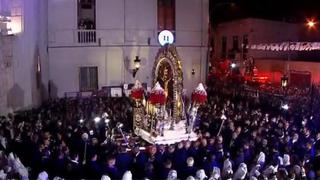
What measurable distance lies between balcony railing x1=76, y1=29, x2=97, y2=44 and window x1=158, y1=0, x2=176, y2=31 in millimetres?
4098

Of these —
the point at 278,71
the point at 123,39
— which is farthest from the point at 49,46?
the point at 278,71

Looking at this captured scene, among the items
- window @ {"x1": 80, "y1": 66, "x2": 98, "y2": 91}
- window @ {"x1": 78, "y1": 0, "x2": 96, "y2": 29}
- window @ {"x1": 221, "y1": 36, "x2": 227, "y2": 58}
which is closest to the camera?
window @ {"x1": 78, "y1": 0, "x2": 96, "y2": 29}

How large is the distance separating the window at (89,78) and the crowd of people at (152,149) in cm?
597

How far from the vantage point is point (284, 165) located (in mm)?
12555

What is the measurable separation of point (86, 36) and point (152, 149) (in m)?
13.4

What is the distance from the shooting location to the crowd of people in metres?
11.4

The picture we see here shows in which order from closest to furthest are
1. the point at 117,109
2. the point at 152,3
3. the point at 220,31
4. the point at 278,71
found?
the point at 117,109
the point at 152,3
the point at 278,71
the point at 220,31

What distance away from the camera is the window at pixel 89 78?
24.5 metres

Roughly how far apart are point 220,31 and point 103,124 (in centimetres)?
2873

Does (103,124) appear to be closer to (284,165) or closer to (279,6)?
(284,165)

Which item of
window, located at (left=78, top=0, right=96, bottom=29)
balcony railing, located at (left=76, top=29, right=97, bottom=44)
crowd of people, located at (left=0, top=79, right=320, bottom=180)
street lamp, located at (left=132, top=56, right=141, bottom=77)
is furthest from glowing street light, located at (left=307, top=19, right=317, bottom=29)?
balcony railing, located at (left=76, top=29, right=97, bottom=44)

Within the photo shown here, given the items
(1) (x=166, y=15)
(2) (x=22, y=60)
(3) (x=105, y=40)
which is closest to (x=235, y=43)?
Answer: (1) (x=166, y=15)

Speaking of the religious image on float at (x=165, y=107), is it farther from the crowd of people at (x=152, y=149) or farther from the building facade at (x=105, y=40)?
the building facade at (x=105, y=40)

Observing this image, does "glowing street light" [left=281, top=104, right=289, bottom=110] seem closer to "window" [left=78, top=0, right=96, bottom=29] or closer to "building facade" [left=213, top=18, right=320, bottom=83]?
"window" [left=78, top=0, right=96, bottom=29]
